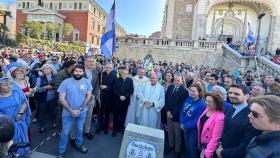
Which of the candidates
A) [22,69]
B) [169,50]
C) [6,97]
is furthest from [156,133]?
[169,50]

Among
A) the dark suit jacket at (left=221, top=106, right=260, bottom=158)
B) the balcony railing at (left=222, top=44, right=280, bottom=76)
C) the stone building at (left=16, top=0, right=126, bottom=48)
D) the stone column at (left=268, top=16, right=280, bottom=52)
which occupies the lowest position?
the dark suit jacket at (left=221, top=106, right=260, bottom=158)

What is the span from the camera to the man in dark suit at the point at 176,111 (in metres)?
4.68

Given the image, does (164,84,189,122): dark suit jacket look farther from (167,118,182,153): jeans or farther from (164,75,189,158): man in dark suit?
(167,118,182,153): jeans

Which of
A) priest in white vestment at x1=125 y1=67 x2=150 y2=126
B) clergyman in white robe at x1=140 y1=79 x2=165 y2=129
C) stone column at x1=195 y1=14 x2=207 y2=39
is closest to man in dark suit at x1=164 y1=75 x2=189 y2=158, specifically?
clergyman in white robe at x1=140 y1=79 x2=165 y2=129

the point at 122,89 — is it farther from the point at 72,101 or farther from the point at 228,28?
the point at 228,28

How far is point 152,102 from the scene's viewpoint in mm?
5211

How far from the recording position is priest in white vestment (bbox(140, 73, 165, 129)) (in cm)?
521

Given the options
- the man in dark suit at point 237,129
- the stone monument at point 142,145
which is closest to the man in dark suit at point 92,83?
the stone monument at point 142,145

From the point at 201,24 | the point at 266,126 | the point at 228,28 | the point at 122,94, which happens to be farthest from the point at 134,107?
the point at 228,28

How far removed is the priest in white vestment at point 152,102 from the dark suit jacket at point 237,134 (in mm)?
2365

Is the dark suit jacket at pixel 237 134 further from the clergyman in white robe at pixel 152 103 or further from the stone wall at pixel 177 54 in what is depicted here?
the stone wall at pixel 177 54

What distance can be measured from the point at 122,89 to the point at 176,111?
1.63 metres

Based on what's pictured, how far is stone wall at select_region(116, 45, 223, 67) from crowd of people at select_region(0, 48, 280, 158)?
1232 centimetres

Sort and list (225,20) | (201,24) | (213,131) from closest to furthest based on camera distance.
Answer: (213,131), (201,24), (225,20)
